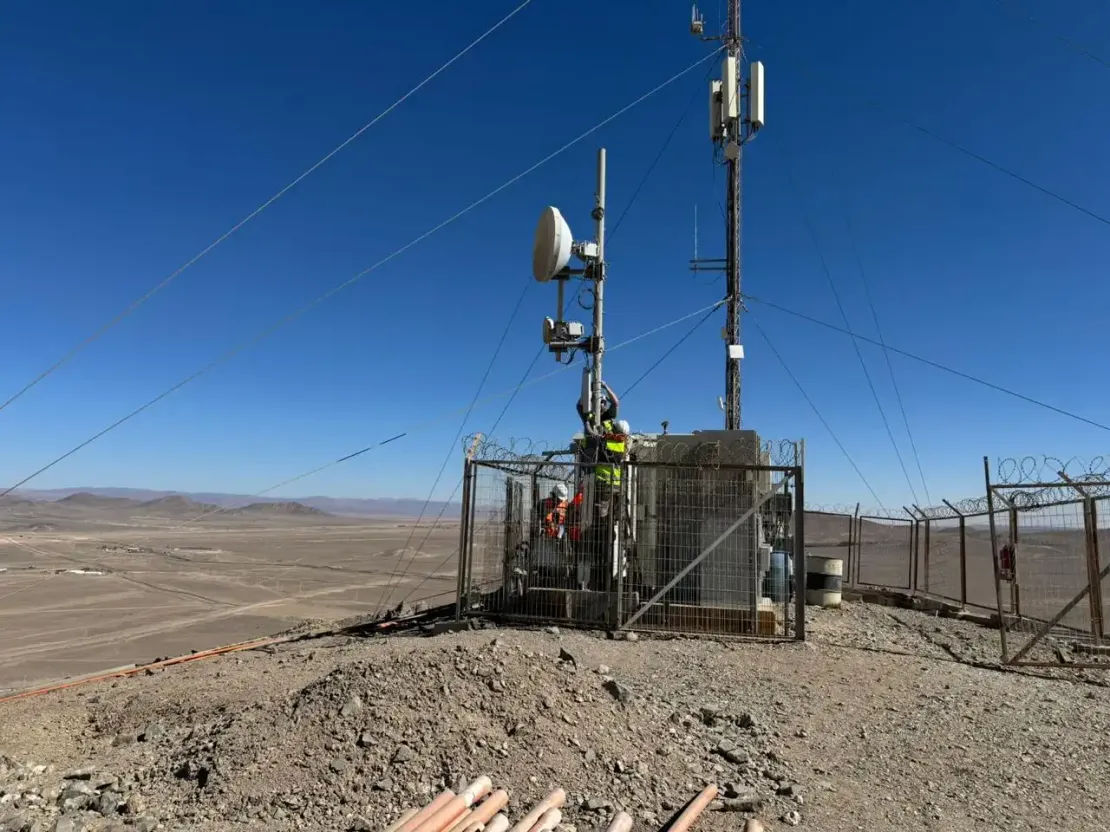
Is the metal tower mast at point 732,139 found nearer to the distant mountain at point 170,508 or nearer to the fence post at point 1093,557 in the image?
the fence post at point 1093,557

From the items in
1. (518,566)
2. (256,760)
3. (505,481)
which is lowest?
(256,760)

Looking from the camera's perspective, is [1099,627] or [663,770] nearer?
[663,770]

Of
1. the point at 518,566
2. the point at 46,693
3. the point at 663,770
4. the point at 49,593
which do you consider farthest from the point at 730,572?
the point at 49,593

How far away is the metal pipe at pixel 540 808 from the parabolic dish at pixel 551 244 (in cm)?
805

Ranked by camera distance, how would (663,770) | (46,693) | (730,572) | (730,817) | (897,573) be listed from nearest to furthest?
(730,817) → (663,770) → (46,693) → (730,572) → (897,573)

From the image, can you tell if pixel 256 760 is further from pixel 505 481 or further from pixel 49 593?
pixel 49 593

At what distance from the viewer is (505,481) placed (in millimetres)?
10211

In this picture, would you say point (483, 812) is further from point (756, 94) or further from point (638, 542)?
point (756, 94)

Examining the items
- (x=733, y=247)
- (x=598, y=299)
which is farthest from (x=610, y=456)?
(x=733, y=247)

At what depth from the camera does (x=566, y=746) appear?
5.18m

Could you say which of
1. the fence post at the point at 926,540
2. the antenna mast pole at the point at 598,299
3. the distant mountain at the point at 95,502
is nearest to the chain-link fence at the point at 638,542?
the antenna mast pole at the point at 598,299

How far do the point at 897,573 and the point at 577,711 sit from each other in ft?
80.9

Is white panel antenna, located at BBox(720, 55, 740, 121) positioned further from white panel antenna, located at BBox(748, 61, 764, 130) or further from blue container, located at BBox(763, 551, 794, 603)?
blue container, located at BBox(763, 551, 794, 603)

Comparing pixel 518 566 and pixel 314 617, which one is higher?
pixel 518 566
